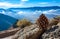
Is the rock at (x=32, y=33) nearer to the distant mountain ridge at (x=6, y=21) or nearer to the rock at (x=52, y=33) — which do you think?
the rock at (x=52, y=33)

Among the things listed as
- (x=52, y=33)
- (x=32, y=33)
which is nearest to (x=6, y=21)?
(x=32, y=33)

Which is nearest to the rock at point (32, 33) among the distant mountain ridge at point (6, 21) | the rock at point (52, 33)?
the rock at point (52, 33)

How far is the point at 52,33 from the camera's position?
30.9 ft

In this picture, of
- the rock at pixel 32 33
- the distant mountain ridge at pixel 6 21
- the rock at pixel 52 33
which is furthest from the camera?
the distant mountain ridge at pixel 6 21

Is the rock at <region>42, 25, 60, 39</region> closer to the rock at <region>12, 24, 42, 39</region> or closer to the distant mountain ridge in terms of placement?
the rock at <region>12, 24, 42, 39</region>

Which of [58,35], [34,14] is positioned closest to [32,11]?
[34,14]

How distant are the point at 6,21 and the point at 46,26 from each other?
9.14 metres

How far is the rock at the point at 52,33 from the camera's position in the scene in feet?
30.5

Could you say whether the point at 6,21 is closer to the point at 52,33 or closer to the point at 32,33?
the point at 32,33

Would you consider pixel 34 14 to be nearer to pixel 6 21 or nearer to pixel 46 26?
pixel 6 21

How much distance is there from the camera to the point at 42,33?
10070 mm

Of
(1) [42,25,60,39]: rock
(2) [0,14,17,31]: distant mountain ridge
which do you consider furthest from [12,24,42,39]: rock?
(2) [0,14,17,31]: distant mountain ridge

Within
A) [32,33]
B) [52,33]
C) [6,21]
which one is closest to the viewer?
[52,33]

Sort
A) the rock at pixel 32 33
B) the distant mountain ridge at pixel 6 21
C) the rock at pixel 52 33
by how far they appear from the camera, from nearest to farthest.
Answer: the rock at pixel 52 33, the rock at pixel 32 33, the distant mountain ridge at pixel 6 21
